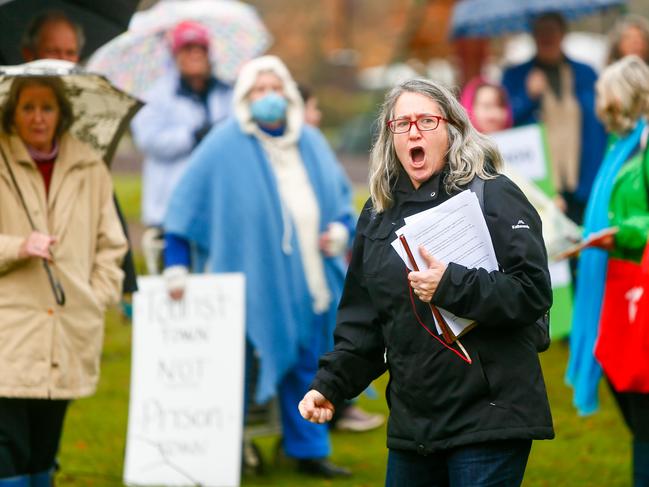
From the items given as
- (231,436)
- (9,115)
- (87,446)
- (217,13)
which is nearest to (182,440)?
(231,436)

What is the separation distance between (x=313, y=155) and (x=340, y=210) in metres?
0.34

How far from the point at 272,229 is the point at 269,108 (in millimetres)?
644

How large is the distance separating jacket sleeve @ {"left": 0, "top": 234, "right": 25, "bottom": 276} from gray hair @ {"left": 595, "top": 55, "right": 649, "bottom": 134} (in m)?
2.82

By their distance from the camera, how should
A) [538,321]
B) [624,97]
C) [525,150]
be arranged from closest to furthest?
1. [538,321]
2. [624,97]
3. [525,150]

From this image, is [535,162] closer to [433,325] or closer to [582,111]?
[582,111]

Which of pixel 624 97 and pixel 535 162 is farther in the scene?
pixel 535 162

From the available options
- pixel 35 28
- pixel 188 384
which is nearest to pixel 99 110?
pixel 35 28

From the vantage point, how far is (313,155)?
7.45m

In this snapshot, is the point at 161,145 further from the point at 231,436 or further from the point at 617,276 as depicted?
the point at 617,276

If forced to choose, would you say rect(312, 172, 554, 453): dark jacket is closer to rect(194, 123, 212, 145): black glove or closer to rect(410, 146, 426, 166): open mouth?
rect(410, 146, 426, 166): open mouth

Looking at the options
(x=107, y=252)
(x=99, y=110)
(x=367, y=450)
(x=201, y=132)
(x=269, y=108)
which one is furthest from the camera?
(x=201, y=132)

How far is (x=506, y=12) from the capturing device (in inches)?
460

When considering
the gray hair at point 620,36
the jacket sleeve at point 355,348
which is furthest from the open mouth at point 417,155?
the gray hair at point 620,36

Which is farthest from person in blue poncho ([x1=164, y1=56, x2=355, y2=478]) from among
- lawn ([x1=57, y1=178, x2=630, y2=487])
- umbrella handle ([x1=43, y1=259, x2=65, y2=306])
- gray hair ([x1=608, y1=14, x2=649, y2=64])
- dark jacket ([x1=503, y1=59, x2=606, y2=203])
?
dark jacket ([x1=503, y1=59, x2=606, y2=203])
